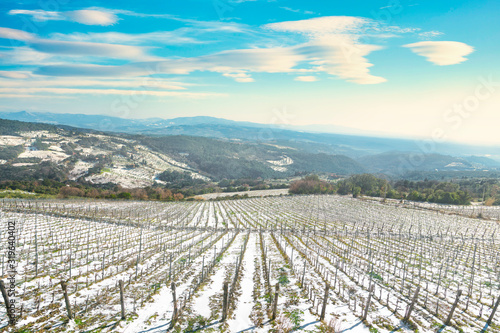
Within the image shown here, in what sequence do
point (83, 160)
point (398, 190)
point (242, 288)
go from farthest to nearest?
point (83, 160)
point (398, 190)
point (242, 288)

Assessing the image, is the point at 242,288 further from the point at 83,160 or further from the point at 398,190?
the point at 83,160

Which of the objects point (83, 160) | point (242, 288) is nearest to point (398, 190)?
point (242, 288)

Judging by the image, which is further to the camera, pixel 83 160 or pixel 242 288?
pixel 83 160

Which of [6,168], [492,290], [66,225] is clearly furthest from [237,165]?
[492,290]

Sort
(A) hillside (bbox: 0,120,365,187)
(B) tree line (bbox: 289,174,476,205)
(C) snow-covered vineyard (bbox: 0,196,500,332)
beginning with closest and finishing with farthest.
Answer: (C) snow-covered vineyard (bbox: 0,196,500,332) → (B) tree line (bbox: 289,174,476,205) → (A) hillside (bbox: 0,120,365,187)

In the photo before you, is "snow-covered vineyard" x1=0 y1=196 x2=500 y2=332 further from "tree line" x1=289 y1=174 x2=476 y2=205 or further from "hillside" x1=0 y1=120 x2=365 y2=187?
"hillside" x1=0 y1=120 x2=365 y2=187

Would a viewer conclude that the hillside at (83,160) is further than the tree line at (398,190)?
Yes

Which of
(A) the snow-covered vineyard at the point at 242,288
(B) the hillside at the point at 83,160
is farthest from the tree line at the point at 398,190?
(B) the hillside at the point at 83,160

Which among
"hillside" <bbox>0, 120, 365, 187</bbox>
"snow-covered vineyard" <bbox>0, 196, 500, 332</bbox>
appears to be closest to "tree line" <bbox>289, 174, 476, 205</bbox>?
"snow-covered vineyard" <bbox>0, 196, 500, 332</bbox>

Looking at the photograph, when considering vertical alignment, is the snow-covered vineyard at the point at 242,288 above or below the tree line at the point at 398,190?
above

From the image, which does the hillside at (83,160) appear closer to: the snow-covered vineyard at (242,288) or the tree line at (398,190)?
the tree line at (398,190)

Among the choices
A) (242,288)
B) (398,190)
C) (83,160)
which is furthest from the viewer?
(83,160)

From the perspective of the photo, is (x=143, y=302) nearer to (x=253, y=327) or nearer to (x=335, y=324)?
(x=253, y=327)
